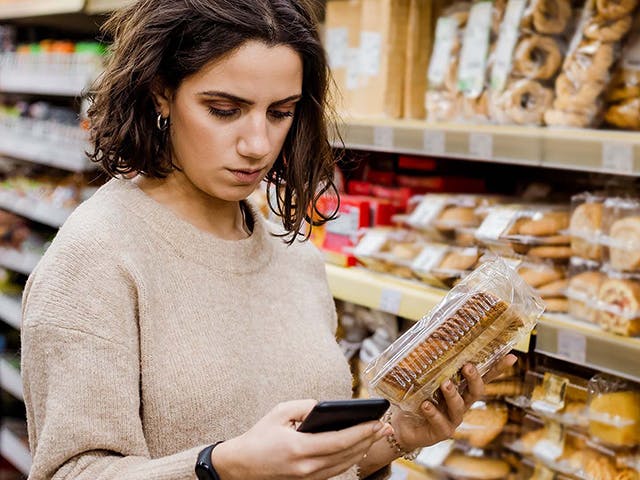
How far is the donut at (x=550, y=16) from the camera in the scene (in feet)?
6.86

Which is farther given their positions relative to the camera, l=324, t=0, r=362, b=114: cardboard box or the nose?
l=324, t=0, r=362, b=114: cardboard box

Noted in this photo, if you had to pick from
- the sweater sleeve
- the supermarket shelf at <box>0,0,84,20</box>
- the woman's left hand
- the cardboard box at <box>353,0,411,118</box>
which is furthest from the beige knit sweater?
the supermarket shelf at <box>0,0,84,20</box>

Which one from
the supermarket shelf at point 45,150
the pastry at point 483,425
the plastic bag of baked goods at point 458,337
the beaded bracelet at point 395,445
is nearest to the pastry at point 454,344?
the plastic bag of baked goods at point 458,337

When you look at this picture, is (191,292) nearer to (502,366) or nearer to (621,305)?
(502,366)

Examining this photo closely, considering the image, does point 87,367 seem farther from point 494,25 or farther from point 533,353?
point 494,25

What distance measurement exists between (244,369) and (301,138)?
41 centimetres

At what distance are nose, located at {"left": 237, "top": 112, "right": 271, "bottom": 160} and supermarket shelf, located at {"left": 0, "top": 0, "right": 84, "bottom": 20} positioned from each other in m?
2.32

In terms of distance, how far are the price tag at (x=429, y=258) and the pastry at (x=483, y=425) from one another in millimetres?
365

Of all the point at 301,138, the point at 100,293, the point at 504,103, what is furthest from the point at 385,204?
the point at 100,293

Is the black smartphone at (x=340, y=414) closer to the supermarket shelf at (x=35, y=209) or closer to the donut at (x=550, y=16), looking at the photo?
the donut at (x=550, y=16)

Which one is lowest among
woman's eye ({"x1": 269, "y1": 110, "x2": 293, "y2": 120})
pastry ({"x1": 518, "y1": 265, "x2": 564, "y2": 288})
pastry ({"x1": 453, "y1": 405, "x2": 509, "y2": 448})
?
pastry ({"x1": 453, "y1": 405, "x2": 509, "y2": 448})

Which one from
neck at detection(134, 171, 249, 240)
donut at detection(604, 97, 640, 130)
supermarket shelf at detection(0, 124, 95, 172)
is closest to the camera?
neck at detection(134, 171, 249, 240)

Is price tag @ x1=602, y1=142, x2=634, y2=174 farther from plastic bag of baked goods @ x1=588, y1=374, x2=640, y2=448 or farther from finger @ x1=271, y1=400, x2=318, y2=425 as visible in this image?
finger @ x1=271, y1=400, x2=318, y2=425

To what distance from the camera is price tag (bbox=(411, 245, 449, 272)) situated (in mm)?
2199
